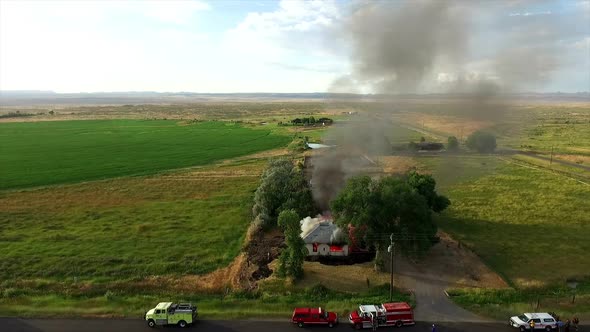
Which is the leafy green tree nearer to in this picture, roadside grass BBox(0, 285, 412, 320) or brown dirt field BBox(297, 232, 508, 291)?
brown dirt field BBox(297, 232, 508, 291)

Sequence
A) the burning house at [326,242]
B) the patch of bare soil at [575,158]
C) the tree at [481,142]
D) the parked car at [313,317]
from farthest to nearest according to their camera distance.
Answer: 1. the tree at [481,142]
2. the patch of bare soil at [575,158]
3. the burning house at [326,242]
4. the parked car at [313,317]

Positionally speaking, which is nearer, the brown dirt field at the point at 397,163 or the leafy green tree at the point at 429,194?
the leafy green tree at the point at 429,194

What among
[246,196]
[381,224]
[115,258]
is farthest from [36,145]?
[381,224]

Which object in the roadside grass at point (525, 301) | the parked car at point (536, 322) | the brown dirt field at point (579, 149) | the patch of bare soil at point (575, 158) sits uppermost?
the brown dirt field at point (579, 149)

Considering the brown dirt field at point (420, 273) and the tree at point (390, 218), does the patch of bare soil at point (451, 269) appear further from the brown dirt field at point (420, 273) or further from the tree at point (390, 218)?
the tree at point (390, 218)

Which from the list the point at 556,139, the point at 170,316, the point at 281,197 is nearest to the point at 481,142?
the point at 556,139

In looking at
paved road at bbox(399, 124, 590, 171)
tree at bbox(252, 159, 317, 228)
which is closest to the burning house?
tree at bbox(252, 159, 317, 228)

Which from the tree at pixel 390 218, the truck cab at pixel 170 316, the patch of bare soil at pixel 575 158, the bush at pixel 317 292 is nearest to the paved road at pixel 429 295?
the tree at pixel 390 218

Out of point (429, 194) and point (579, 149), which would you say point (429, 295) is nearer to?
point (429, 194)
